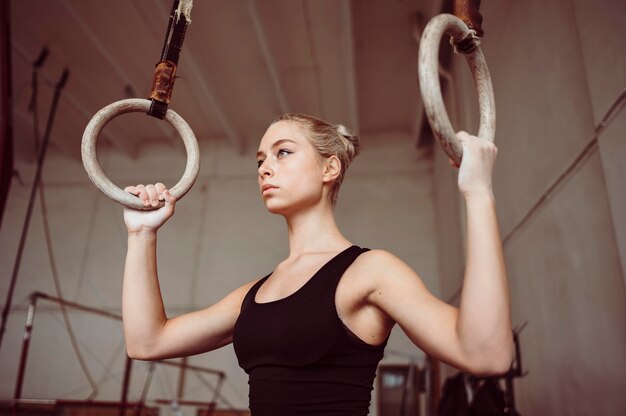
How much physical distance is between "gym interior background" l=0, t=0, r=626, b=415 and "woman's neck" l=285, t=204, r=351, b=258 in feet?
3.97

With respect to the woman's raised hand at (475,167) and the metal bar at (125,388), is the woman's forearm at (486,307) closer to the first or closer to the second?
the woman's raised hand at (475,167)

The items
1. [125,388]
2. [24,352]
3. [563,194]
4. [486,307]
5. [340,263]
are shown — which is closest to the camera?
[486,307]

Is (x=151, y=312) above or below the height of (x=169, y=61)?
below

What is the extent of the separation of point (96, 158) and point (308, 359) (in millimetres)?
710

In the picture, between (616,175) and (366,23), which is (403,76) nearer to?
(366,23)

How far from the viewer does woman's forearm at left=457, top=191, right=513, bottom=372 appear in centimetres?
79

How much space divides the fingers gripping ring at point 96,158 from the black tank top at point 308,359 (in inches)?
16.9

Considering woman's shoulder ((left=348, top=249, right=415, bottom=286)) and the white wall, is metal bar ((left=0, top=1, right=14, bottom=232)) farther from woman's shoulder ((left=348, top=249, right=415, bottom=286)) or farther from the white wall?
the white wall

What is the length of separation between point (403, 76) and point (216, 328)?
235 inches

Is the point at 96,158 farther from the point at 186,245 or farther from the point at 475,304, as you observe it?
the point at 186,245

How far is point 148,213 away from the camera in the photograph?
1281 millimetres

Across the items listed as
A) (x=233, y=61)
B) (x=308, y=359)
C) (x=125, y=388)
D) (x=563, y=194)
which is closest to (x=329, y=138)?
(x=308, y=359)

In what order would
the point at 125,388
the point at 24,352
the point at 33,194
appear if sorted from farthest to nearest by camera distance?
the point at 33,194 < the point at 125,388 < the point at 24,352

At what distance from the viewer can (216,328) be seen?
132cm
